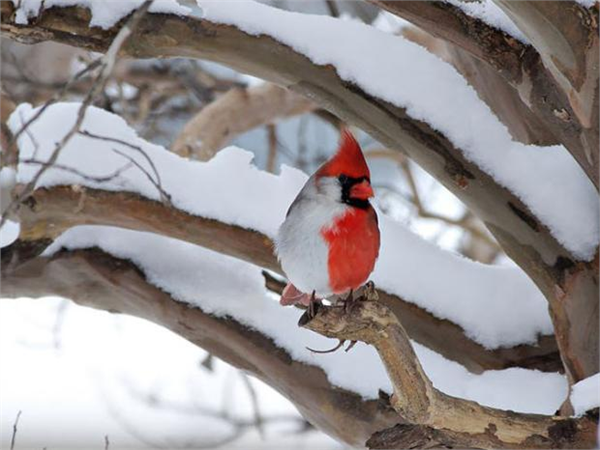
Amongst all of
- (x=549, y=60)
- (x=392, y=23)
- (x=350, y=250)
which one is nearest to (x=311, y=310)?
(x=350, y=250)

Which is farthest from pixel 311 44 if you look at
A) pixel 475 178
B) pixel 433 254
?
pixel 433 254

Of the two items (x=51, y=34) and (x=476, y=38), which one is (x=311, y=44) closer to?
(x=476, y=38)

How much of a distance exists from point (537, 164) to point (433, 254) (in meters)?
0.36

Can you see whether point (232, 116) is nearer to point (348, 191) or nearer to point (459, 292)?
point (459, 292)

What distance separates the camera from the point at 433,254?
2.38 m

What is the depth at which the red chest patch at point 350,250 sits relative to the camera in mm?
1521

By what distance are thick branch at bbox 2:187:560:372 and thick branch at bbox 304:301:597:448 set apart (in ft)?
1.67

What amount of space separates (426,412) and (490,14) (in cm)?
79

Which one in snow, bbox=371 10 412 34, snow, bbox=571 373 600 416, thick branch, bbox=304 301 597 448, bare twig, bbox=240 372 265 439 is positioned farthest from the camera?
snow, bbox=371 10 412 34

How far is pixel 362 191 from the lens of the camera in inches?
A: 60.4

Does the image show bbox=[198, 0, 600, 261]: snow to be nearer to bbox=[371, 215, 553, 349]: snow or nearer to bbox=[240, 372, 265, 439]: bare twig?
bbox=[371, 215, 553, 349]: snow

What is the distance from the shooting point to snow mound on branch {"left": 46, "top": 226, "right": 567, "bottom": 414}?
2.22 meters

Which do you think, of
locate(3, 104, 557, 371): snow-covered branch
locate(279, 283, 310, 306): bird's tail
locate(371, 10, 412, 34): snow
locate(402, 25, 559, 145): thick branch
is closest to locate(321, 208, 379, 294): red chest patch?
locate(279, 283, 310, 306): bird's tail

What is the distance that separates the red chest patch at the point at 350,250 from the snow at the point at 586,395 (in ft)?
1.89
